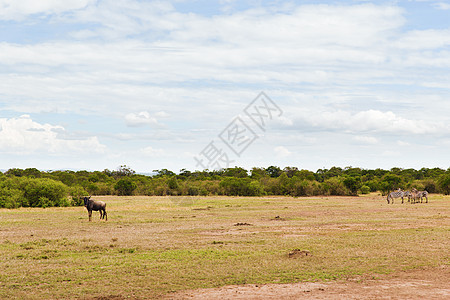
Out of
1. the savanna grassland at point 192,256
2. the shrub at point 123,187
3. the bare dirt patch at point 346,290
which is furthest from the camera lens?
the shrub at point 123,187

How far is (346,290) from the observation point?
1087cm

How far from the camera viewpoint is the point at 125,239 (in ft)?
63.4

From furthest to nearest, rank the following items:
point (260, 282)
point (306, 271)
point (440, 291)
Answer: point (306, 271), point (260, 282), point (440, 291)

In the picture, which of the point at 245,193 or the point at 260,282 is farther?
the point at 245,193

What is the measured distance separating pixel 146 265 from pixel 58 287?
3.03m

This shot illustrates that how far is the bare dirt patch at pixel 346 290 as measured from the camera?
10352 millimetres

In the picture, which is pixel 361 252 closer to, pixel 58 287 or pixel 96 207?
pixel 58 287

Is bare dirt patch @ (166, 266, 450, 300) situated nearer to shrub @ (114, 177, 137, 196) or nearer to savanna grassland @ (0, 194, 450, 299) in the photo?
savanna grassland @ (0, 194, 450, 299)

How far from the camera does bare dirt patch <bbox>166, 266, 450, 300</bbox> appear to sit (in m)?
10.4

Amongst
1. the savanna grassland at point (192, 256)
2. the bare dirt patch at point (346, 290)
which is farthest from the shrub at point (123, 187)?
the bare dirt patch at point (346, 290)

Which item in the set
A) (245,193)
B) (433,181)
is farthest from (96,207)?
(433,181)

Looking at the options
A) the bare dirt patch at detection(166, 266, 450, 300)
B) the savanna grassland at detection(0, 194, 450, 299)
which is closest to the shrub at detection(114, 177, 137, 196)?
the savanna grassland at detection(0, 194, 450, 299)

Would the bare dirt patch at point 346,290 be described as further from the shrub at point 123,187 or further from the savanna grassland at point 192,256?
the shrub at point 123,187

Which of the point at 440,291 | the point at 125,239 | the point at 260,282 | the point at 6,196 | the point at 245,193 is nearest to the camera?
the point at 440,291
